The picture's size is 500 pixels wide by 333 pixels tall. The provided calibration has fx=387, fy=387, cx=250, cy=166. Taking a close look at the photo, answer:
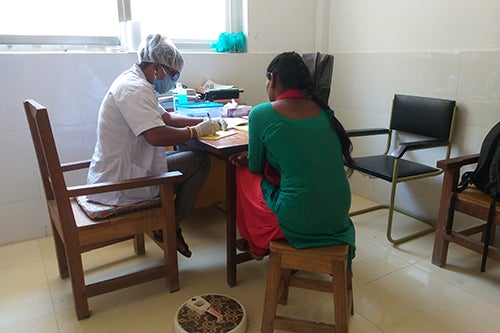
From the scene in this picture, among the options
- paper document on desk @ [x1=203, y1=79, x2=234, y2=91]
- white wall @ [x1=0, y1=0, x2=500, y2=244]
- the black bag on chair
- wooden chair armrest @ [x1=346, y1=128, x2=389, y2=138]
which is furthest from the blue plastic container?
the black bag on chair

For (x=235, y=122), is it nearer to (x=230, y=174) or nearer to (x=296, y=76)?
(x=230, y=174)

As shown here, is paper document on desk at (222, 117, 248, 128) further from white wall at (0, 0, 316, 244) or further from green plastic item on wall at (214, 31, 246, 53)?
green plastic item on wall at (214, 31, 246, 53)

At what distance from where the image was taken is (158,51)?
6.25ft

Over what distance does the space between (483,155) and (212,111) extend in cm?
153

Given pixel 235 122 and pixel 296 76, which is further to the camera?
pixel 235 122

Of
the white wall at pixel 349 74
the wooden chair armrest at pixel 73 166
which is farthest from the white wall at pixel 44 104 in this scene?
the wooden chair armrest at pixel 73 166

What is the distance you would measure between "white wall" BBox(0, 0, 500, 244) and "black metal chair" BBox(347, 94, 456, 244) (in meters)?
0.09

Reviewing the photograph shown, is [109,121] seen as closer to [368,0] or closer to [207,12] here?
[207,12]

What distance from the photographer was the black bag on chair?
1921mm

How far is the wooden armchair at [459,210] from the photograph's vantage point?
6.48 feet

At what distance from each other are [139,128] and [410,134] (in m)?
1.94

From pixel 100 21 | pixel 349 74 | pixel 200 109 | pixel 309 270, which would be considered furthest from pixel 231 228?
pixel 349 74

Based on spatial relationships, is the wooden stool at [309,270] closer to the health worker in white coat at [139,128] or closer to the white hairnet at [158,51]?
the health worker in white coat at [139,128]

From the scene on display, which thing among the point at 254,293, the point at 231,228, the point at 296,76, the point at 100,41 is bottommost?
the point at 254,293
